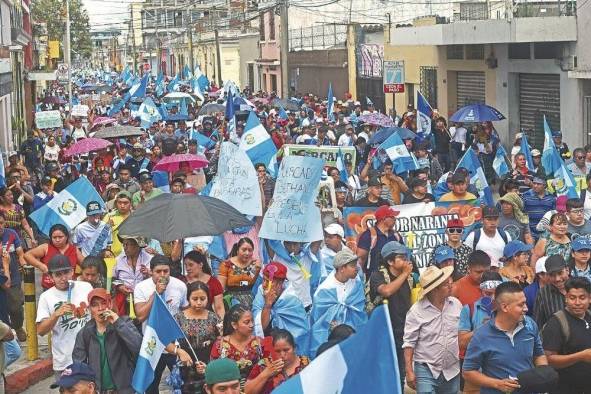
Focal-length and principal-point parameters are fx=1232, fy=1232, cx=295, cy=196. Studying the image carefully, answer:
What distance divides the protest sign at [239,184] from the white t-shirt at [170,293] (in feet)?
11.9

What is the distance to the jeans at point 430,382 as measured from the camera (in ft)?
26.0

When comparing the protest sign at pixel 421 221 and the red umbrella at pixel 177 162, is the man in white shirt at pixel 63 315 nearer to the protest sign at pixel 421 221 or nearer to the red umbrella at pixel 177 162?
the protest sign at pixel 421 221

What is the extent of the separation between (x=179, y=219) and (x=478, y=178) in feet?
19.5

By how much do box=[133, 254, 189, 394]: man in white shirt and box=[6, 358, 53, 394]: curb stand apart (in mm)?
2023

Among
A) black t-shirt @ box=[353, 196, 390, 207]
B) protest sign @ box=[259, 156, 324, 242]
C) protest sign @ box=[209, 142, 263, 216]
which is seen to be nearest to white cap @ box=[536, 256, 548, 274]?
protest sign @ box=[259, 156, 324, 242]

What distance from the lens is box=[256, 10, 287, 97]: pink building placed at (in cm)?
5928

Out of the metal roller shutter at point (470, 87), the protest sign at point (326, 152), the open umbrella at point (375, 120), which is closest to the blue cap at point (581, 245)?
the protest sign at point (326, 152)

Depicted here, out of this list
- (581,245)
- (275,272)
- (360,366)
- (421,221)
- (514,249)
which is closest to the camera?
(360,366)

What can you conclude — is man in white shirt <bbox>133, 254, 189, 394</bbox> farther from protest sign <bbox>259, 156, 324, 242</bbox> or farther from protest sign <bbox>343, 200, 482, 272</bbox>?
protest sign <bbox>343, 200, 482, 272</bbox>

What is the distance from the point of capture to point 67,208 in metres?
13.0

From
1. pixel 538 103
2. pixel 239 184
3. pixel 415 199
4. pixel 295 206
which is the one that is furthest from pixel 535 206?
pixel 538 103

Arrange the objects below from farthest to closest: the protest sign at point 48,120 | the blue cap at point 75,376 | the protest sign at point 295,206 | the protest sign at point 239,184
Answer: the protest sign at point 48,120 → the protest sign at point 239,184 → the protest sign at point 295,206 → the blue cap at point 75,376

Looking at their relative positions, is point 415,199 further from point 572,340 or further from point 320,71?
point 320,71

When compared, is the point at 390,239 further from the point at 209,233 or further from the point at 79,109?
the point at 79,109
